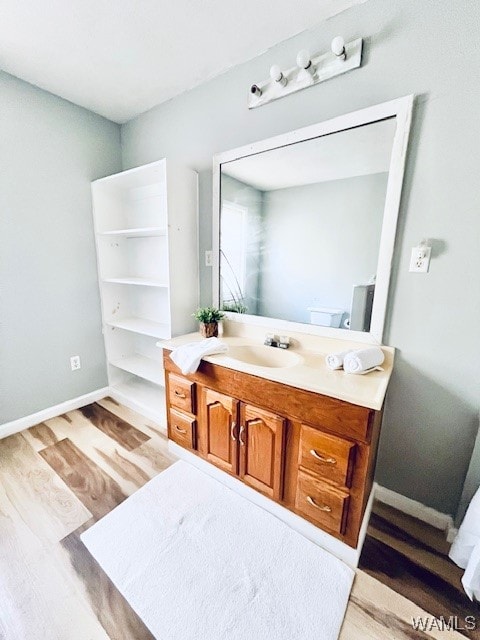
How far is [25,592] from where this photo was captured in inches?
42.4

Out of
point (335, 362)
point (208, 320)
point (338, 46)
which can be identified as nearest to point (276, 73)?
point (338, 46)

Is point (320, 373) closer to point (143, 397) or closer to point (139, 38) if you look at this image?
point (143, 397)

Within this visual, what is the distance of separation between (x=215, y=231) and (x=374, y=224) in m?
1.02

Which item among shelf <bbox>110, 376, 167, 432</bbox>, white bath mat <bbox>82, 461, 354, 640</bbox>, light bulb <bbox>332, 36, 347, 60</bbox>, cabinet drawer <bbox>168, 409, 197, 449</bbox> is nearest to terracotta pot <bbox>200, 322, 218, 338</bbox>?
cabinet drawer <bbox>168, 409, 197, 449</bbox>

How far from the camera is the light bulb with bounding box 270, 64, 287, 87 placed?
1.40m

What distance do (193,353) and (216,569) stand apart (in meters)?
0.96

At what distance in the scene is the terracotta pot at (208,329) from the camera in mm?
1819

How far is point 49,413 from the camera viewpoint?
88.2 inches

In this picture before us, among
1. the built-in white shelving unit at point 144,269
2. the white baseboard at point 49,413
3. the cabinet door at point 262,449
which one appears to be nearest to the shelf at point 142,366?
the built-in white shelving unit at point 144,269

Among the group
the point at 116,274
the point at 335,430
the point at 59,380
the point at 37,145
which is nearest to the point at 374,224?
the point at 335,430

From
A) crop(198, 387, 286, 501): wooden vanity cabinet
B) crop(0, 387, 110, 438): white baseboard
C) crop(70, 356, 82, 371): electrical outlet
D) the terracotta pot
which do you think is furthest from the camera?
crop(70, 356, 82, 371): electrical outlet

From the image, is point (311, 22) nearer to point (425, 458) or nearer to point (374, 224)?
point (374, 224)

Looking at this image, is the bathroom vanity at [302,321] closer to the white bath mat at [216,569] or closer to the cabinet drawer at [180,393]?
the cabinet drawer at [180,393]

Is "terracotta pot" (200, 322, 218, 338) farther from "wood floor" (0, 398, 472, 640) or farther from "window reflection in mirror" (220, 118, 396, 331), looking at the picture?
"wood floor" (0, 398, 472, 640)
